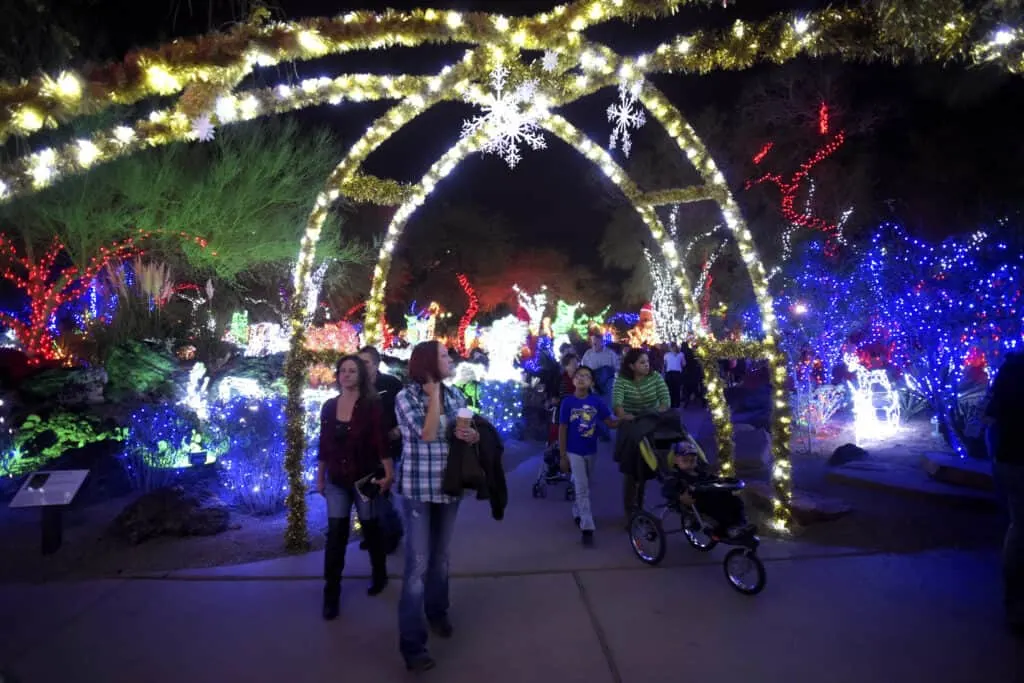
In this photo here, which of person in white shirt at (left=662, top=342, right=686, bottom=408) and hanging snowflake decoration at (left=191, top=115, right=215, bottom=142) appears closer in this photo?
hanging snowflake decoration at (left=191, top=115, right=215, bottom=142)

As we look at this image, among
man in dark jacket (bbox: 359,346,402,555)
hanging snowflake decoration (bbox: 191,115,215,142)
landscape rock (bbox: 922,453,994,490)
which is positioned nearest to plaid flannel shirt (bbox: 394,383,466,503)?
man in dark jacket (bbox: 359,346,402,555)

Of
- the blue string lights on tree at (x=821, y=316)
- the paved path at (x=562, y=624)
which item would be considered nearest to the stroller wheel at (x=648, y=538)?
the paved path at (x=562, y=624)

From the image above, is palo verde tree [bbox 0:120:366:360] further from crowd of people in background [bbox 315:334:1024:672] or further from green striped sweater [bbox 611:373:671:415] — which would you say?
green striped sweater [bbox 611:373:671:415]

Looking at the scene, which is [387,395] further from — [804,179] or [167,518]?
[804,179]

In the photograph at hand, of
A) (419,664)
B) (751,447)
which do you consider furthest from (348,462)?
(751,447)

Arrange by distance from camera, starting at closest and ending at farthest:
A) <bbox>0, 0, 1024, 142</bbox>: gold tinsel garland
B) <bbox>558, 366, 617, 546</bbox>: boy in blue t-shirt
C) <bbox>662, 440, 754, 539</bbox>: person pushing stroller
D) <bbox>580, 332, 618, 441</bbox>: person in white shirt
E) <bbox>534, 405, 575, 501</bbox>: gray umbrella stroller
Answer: <bbox>0, 0, 1024, 142</bbox>: gold tinsel garland
<bbox>662, 440, 754, 539</bbox>: person pushing stroller
<bbox>558, 366, 617, 546</bbox>: boy in blue t-shirt
<bbox>534, 405, 575, 501</bbox>: gray umbrella stroller
<bbox>580, 332, 618, 441</bbox>: person in white shirt

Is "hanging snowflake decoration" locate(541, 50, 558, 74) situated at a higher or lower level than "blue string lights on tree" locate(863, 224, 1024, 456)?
higher

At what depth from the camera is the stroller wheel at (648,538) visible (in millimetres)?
5145

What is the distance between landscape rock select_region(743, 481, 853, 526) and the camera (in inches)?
244

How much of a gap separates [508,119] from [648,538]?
416 centimetres

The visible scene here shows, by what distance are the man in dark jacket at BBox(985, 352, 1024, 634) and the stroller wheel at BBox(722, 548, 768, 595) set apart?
143 cm

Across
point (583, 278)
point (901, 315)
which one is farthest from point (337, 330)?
point (583, 278)

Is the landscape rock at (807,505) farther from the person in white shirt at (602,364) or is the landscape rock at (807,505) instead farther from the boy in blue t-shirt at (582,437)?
the person in white shirt at (602,364)

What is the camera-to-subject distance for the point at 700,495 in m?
5.02
